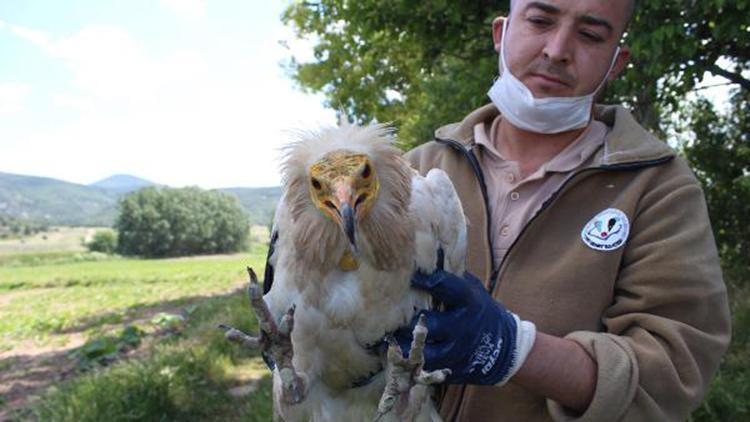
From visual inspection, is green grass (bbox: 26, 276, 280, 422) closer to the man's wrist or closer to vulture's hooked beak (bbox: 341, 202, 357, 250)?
the man's wrist

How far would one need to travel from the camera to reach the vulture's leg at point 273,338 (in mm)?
2324

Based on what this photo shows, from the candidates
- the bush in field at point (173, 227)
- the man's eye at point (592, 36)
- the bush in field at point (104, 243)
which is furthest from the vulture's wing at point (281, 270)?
the bush in field at point (104, 243)

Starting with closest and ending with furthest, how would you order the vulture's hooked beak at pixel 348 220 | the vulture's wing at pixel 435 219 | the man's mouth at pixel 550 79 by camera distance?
the vulture's hooked beak at pixel 348 220, the vulture's wing at pixel 435 219, the man's mouth at pixel 550 79

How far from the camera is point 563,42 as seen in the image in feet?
8.76

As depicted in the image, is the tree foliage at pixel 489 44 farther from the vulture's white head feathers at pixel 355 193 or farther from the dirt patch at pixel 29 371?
the dirt patch at pixel 29 371

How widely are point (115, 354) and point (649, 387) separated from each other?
11321 millimetres

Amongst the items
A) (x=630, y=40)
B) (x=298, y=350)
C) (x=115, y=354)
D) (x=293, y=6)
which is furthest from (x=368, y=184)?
(x=293, y=6)

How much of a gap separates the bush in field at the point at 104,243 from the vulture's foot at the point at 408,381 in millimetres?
101815

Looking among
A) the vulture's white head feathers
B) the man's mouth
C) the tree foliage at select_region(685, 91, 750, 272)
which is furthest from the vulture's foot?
the tree foliage at select_region(685, 91, 750, 272)

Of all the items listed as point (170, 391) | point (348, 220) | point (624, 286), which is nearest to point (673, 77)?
point (624, 286)

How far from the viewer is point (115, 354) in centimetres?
1161

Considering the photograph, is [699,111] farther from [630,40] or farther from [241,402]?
[241,402]

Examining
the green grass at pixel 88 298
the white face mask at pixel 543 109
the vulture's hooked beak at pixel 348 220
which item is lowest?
the green grass at pixel 88 298

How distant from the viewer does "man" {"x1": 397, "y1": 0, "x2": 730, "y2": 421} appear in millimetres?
2312
